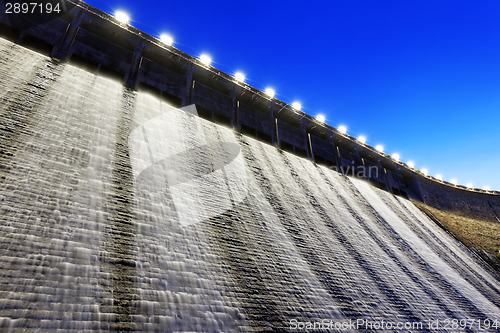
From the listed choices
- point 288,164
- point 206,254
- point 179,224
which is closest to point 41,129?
point 179,224

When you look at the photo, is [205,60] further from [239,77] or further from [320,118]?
[320,118]

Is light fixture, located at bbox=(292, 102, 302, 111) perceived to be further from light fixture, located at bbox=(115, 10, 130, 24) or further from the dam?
light fixture, located at bbox=(115, 10, 130, 24)

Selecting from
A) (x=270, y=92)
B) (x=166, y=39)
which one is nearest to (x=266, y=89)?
(x=270, y=92)

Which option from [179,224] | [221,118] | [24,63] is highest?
[221,118]

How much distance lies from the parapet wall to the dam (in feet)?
0.26

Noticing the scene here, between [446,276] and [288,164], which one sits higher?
[288,164]

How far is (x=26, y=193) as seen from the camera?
404 centimetres

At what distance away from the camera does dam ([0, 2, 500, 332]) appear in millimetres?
3512

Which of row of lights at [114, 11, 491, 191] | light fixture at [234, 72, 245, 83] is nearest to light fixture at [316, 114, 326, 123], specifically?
row of lights at [114, 11, 491, 191]

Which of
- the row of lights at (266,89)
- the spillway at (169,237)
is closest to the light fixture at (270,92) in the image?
the row of lights at (266,89)

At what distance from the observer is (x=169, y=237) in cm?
476

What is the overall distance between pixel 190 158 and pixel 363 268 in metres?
6.62

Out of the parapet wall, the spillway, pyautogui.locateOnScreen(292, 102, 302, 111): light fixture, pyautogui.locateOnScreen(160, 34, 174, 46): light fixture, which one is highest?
pyautogui.locateOnScreen(160, 34, 174, 46): light fixture

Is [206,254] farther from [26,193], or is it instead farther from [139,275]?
[26,193]
